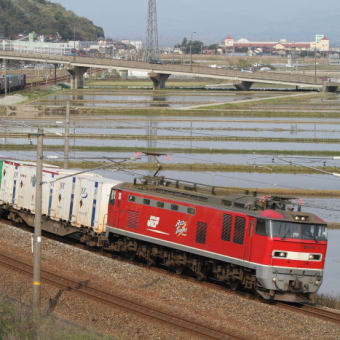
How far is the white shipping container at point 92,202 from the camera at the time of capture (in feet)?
124

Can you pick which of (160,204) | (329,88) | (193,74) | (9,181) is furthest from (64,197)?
(193,74)

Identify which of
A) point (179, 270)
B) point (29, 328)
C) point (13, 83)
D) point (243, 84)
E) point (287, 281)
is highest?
point (243, 84)

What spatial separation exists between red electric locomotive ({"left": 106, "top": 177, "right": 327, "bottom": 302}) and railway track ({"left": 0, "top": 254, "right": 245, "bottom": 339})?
4013 millimetres

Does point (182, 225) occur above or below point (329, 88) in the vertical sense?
below

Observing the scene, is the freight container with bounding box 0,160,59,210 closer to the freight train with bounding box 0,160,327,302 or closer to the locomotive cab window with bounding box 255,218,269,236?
the freight train with bounding box 0,160,327,302

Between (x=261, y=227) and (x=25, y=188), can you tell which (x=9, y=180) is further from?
(x=261, y=227)

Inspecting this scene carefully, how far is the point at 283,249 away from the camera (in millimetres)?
28828

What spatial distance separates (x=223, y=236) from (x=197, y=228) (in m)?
1.68

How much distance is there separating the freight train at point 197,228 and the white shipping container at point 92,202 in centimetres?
5

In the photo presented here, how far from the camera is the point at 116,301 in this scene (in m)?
29.2

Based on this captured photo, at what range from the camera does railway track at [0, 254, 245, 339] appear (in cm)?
2567

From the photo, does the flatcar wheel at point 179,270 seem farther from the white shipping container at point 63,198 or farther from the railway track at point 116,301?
the white shipping container at point 63,198

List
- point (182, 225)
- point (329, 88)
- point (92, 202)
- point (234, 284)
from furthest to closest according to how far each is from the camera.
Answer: point (329, 88) → point (92, 202) → point (182, 225) → point (234, 284)

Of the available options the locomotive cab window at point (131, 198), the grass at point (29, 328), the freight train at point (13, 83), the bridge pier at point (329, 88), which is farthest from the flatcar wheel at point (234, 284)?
the bridge pier at point (329, 88)
